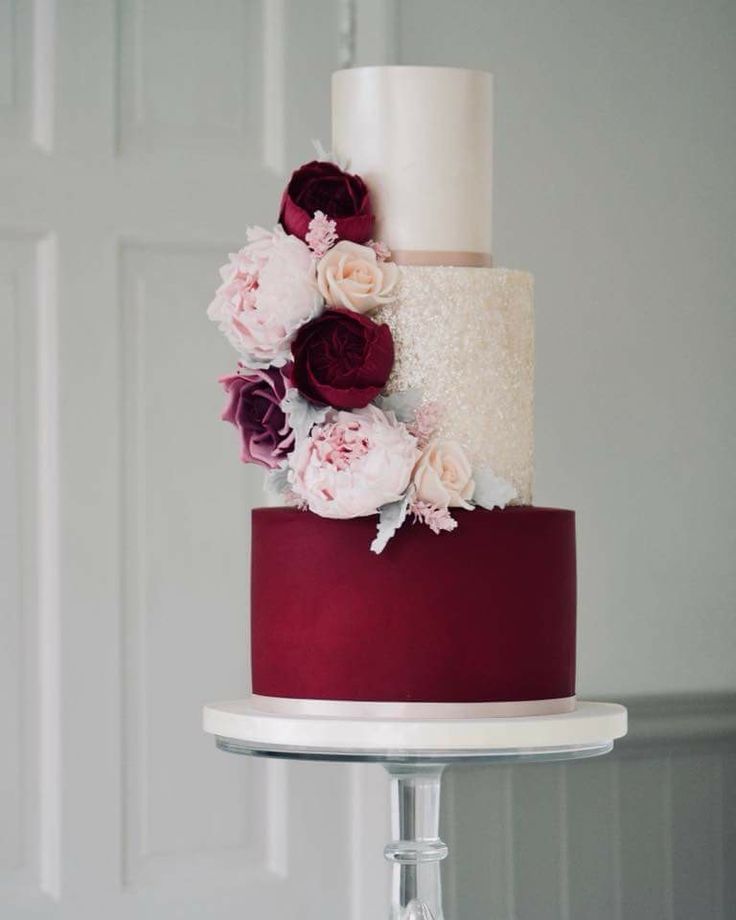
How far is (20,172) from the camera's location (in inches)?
83.0

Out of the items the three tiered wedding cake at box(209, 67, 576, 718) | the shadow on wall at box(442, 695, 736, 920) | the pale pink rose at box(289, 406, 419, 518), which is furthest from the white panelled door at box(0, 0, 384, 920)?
the pale pink rose at box(289, 406, 419, 518)

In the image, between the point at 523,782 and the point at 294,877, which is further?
the point at 523,782

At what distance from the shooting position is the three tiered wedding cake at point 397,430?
126 cm

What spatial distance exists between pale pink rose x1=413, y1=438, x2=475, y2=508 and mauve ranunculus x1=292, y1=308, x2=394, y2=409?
0.07 meters

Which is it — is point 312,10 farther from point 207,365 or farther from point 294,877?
point 294,877

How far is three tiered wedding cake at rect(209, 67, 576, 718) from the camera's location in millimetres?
1262

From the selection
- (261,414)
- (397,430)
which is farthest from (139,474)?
(397,430)

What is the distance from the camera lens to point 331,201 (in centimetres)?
132

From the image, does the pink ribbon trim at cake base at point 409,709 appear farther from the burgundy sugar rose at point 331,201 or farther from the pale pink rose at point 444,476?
the burgundy sugar rose at point 331,201

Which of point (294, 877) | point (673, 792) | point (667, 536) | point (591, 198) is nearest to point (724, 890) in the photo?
point (673, 792)

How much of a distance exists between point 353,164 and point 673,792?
1.54m

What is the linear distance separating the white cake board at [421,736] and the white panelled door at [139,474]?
931 mm

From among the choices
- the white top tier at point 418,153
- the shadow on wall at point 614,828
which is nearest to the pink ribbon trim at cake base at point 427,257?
the white top tier at point 418,153

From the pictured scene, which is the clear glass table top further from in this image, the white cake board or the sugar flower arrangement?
the sugar flower arrangement
